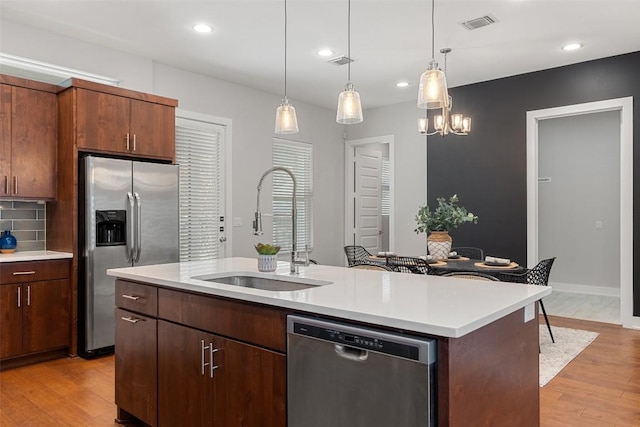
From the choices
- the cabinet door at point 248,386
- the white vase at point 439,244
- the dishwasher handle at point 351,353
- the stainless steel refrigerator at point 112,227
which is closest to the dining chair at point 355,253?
the white vase at point 439,244

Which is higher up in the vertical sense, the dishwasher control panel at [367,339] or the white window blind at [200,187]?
the white window blind at [200,187]

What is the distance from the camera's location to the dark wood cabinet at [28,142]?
3666 millimetres

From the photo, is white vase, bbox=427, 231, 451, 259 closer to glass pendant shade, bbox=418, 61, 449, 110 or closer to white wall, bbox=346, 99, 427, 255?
white wall, bbox=346, 99, 427, 255

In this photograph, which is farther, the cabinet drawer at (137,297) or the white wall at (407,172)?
the white wall at (407,172)

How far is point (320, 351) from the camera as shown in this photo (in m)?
1.67

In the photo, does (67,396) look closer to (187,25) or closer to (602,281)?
(187,25)

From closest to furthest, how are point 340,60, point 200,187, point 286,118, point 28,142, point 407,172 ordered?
point 286,118 < point 28,142 < point 340,60 < point 200,187 < point 407,172

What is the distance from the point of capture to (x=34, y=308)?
12.0 ft

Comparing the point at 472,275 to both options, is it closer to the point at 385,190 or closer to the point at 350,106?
the point at 350,106

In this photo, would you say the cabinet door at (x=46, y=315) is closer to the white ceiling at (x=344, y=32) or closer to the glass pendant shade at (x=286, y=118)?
the white ceiling at (x=344, y=32)

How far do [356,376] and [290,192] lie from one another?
205 inches

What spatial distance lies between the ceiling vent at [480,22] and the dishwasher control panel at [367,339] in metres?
3.24

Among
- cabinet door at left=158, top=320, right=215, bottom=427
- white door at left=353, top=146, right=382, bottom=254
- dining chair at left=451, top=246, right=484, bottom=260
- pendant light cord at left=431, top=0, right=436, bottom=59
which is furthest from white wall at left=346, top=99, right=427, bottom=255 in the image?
cabinet door at left=158, top=320, right=215, bottom=427

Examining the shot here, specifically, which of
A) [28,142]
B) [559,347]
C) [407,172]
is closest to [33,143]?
[28,142]
